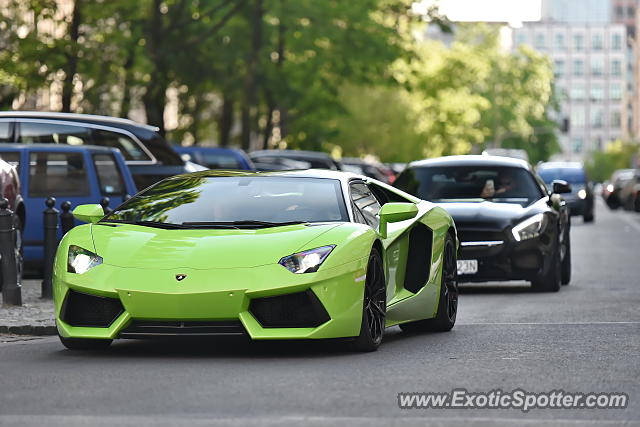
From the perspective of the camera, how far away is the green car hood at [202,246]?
10.0m

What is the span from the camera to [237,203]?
11.0 meters

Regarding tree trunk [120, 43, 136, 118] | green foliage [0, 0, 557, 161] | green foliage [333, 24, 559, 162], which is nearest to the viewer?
green foliage [0, 0, 557, 161]

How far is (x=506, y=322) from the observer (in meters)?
13.3

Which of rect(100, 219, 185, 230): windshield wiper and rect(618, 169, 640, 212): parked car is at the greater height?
rect(100, 219, 185, 230): windshield wiper

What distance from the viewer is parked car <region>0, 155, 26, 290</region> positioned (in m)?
16.7

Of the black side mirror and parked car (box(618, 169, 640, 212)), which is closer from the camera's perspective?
the black side mirror

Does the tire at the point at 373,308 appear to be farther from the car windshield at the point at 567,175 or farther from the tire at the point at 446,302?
the car windshield at the point at 567,175

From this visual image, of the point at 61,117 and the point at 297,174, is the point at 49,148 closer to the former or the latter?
the point at 61,117

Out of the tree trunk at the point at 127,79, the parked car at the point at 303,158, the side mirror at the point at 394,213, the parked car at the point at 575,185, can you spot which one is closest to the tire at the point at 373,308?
the side mirror at the point at 394,213

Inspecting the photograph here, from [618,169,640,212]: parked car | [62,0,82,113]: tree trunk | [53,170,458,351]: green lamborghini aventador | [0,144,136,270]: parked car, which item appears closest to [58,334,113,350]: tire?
[53,170,458,351]: green lamborghini aventador

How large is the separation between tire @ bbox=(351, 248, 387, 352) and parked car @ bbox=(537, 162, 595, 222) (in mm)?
35121

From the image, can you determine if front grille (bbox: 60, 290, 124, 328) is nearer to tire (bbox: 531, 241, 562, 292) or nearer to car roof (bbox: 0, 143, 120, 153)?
tire (bbox: 531, 241, 562, 292)

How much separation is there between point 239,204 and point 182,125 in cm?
5252

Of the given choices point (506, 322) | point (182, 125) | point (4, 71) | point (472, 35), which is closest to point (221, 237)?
point (506, 322)
